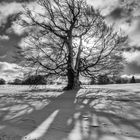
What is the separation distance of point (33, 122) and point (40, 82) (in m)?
8.65

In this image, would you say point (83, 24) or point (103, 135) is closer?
point (103, 135)

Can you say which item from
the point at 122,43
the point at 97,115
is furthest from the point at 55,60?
the point at 97,115

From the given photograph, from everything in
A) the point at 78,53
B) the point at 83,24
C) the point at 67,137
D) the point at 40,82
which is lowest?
the point at 67,137

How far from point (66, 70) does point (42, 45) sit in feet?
9.53

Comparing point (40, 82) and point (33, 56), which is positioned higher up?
point (33, 56)

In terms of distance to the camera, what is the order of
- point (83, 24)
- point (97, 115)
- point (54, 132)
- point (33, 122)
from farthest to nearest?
1. point (83, 24)
2. point (97, 115)
3. point (33, 122)
4. point (54, 132)

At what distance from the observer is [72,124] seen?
10.2 feet

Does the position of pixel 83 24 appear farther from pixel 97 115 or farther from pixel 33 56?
pixel 97 115

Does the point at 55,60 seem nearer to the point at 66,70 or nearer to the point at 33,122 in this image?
the point at 66,70

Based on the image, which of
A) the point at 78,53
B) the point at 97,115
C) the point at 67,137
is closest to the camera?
the point at 67,137

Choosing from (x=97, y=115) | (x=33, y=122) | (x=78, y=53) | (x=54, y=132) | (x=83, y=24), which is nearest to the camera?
(x=54, y=132)

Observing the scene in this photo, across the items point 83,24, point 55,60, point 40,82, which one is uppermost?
point 83,24

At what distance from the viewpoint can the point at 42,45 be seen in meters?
11.5

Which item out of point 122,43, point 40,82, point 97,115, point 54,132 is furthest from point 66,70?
point 54,132
